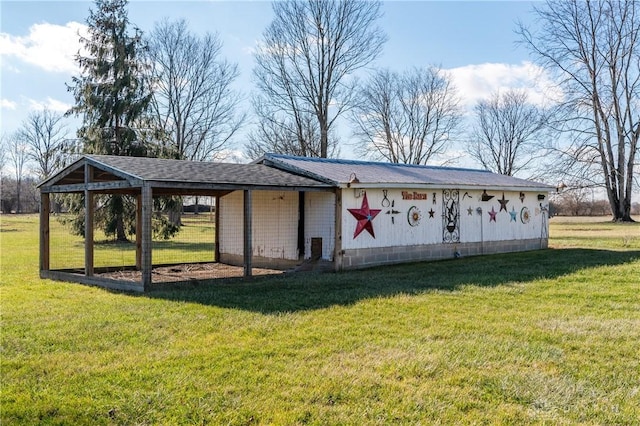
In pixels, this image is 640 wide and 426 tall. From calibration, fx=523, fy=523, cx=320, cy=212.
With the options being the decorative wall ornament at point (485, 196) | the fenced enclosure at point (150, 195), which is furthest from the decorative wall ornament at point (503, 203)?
the fenced enclosure at point (150, 195)

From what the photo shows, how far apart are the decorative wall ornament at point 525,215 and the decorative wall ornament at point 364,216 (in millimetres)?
6226

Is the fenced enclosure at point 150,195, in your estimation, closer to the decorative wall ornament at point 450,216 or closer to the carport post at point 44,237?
→ the carport post at point 44,237

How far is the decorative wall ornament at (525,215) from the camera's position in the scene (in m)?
15.6

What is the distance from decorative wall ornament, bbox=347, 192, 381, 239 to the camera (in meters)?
11.1

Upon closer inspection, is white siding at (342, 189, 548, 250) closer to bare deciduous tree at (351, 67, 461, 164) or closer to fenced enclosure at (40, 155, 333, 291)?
fenced enclosure at (40, 155, 333, 291)

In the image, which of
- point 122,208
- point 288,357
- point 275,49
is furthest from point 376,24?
point 288,357

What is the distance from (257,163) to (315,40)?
16.5 metres

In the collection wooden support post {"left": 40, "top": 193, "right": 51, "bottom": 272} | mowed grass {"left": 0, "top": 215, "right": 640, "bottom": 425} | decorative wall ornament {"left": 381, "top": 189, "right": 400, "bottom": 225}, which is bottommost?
mowed grass {"left": 0, "top": 215, "right": 640, "bottom": 425}

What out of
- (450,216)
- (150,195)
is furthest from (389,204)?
(150,195)

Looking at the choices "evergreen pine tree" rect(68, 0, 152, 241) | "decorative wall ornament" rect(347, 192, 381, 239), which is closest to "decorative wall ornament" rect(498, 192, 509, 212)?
"decorative wall ornament" rect(347, 192, 381, 239)

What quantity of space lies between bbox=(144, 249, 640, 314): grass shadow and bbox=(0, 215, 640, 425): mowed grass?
8 centimetres

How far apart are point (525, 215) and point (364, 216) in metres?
6.84

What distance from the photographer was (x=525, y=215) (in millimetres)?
15688

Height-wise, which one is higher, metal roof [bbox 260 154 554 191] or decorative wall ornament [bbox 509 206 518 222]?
metal roof [bbox 260 154 554 191]
